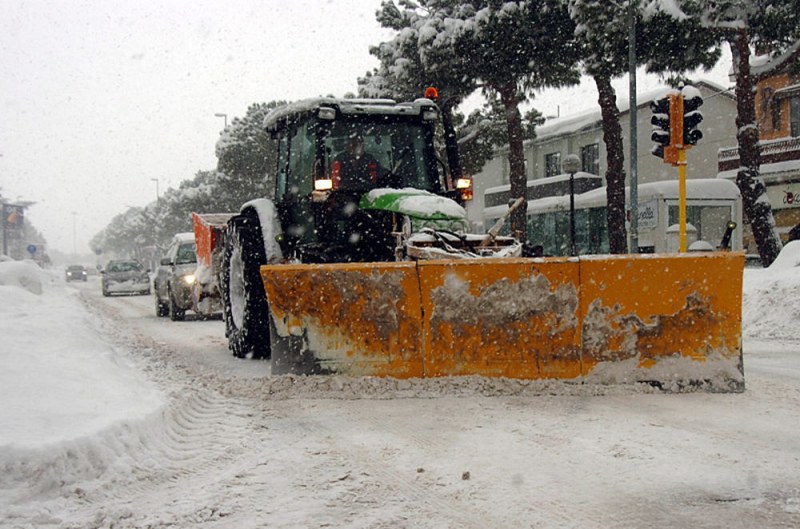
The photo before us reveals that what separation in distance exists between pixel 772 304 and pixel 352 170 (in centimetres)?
643

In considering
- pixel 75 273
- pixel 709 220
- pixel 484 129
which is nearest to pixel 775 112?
pixel 709 220

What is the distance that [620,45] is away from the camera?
57.1 ft

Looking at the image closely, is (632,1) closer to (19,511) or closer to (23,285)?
(23,285)

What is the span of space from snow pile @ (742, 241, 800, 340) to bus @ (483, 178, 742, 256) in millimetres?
12017

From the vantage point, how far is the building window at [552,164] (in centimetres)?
3566

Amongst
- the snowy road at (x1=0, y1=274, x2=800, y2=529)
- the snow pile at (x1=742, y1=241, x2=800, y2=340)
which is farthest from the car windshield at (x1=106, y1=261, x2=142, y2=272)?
the snowy road at (x1=0, y1=274, x2=800, y2=529)

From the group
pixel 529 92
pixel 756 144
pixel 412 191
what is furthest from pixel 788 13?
pixel 412 191

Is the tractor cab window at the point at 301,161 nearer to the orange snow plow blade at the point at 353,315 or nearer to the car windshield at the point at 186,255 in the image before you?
the orange snow plow blade at the point at 353,315

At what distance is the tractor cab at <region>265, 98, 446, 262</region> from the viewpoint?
277 inches

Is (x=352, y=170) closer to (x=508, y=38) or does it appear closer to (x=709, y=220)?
(x=508, y=38)

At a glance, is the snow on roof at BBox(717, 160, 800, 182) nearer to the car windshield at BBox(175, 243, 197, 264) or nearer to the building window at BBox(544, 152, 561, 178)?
the building window at BBox(544, 152, 561, 178)

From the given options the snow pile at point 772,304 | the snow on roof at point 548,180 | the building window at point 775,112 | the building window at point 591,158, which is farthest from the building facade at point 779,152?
the snow pile at point 772,304

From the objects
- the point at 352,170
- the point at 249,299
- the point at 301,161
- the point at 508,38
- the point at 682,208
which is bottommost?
the point at 249,299

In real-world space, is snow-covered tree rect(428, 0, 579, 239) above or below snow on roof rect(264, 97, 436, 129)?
above
